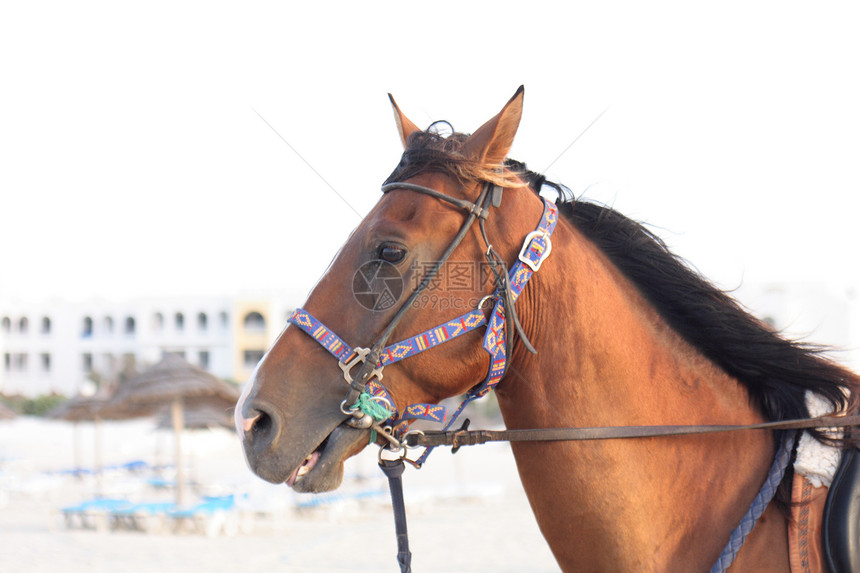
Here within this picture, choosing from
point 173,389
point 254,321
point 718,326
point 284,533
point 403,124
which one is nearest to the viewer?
point 718,326

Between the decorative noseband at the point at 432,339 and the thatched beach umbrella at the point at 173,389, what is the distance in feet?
43.9

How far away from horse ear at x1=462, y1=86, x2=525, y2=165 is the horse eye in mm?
398

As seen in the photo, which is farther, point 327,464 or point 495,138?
point 495,138

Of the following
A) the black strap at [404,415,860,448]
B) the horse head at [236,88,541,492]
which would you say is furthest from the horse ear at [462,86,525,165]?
the black strap at [404,415,860,448]

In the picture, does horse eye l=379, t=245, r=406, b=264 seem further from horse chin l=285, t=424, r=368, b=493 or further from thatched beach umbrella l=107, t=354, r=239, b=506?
thatched beach umbrella l=107, t=354, r=239, b=506

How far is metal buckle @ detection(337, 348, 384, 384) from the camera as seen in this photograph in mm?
2148

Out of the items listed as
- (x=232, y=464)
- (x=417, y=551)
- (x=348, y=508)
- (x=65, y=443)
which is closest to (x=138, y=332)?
(x=65, y=443)

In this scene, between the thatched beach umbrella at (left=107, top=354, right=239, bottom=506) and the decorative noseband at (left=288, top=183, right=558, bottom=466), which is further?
the thatched beach umbrella at (left=107, top=354, right=239, bottom=506)

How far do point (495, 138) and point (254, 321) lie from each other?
210ft

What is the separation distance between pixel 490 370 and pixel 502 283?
29cm

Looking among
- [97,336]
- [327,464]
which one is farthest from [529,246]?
[97,336]

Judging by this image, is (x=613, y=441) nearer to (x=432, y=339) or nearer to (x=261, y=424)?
(x=432, y=339)

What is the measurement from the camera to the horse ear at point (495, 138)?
2213mm

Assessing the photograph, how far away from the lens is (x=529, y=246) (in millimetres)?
2230
